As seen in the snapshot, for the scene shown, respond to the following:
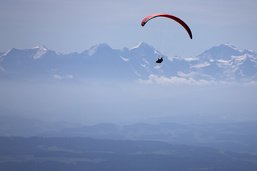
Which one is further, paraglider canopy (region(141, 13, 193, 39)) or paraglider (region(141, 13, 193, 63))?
paraglider canopy (region(141, 13, 193, 39))

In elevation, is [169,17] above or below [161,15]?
above

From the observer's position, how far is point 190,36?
47.3m

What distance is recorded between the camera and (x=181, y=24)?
47.2 m

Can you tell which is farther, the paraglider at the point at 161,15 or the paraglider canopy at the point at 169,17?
the paraglider canopy at the point at 169,17

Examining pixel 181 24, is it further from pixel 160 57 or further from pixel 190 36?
pixel 160 57

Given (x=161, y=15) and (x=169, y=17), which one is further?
(x=169, y=17)

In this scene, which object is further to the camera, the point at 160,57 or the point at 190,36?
the point at 190,36

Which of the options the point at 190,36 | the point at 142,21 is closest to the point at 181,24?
the point at 190,36

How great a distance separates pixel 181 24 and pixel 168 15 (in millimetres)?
2756

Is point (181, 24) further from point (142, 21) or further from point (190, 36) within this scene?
point (142, 21)

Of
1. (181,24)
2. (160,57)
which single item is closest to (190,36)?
(181,24)

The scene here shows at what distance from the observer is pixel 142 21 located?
1756 inches

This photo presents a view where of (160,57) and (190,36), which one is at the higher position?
(190,36)

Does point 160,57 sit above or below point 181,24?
A: below
